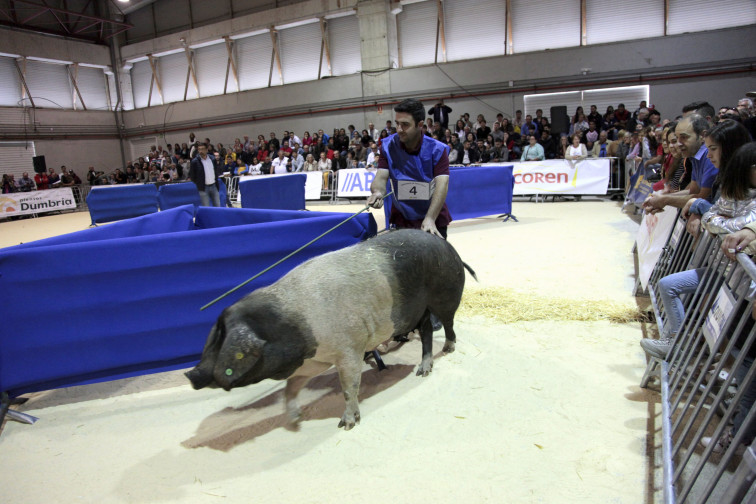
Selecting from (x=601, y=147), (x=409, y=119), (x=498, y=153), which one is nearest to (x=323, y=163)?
(x=498, y=153)

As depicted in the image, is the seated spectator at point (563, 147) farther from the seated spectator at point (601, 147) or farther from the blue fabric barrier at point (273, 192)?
the blue fabric barrier at point (273, 192)

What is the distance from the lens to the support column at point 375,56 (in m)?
19.2

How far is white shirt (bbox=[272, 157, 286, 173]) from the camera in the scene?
1894cm

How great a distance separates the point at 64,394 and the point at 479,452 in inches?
131

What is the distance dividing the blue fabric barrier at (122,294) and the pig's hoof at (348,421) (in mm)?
1331

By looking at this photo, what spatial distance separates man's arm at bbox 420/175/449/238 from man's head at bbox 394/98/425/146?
0.39 metres

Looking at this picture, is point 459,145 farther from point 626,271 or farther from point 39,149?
point 39,149

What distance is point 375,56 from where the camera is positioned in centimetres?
1986

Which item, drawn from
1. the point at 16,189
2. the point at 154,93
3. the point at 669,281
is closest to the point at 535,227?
the point at 669,281

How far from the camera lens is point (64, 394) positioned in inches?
150

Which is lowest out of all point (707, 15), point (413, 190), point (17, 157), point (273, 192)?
point (273, 192)

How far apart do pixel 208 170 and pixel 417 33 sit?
12464 mm

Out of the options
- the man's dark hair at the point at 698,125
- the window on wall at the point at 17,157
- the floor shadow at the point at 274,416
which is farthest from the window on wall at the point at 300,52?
the floor shadow at the point at 274,416

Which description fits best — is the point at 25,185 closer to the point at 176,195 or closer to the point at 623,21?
the point at 176,195
